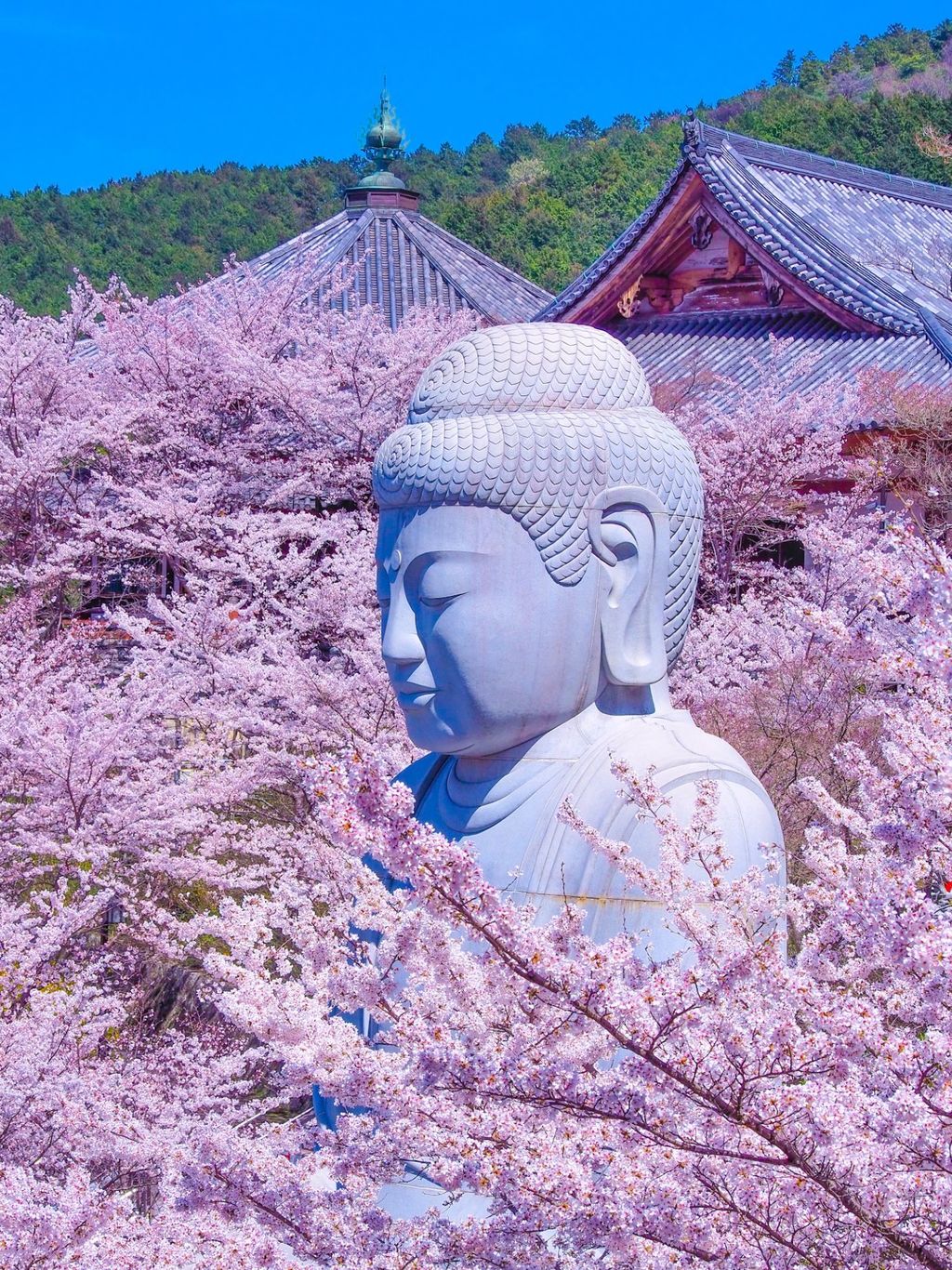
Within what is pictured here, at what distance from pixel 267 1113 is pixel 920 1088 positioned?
4254 mm

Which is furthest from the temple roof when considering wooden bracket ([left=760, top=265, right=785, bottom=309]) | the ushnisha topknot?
the ushnisha topknot

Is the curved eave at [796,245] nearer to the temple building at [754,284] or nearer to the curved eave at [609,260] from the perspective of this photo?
the temple building at [754,284]

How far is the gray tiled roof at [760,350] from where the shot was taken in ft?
48.8

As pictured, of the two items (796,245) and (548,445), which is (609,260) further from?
(548,445)

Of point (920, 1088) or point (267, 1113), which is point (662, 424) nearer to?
point (920, 1088)

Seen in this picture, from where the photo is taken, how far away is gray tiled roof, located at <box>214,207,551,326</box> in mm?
19953

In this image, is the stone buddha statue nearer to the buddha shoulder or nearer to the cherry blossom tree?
the buddha shoulder

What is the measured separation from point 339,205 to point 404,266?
90.8 ft

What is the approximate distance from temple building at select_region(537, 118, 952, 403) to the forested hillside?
19.0 metres

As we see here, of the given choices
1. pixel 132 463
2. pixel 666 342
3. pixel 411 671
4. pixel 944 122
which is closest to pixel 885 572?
pixel 411 671

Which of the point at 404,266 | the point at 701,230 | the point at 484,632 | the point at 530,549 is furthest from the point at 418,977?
the point at 404,266

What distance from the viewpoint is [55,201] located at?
46.2 metres

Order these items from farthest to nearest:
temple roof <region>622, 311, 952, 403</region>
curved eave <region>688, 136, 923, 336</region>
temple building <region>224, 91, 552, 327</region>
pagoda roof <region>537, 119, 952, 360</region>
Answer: temple building <region>224, 91, 552, 327</region> → pagoda roof <region>537, 119, 952, 360</region> → curved eave <region>688, 136, 923, 336</region> → temple roof <region>622, 311, 952, 403</region>

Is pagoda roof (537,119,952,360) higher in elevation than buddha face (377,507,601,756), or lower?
higher
